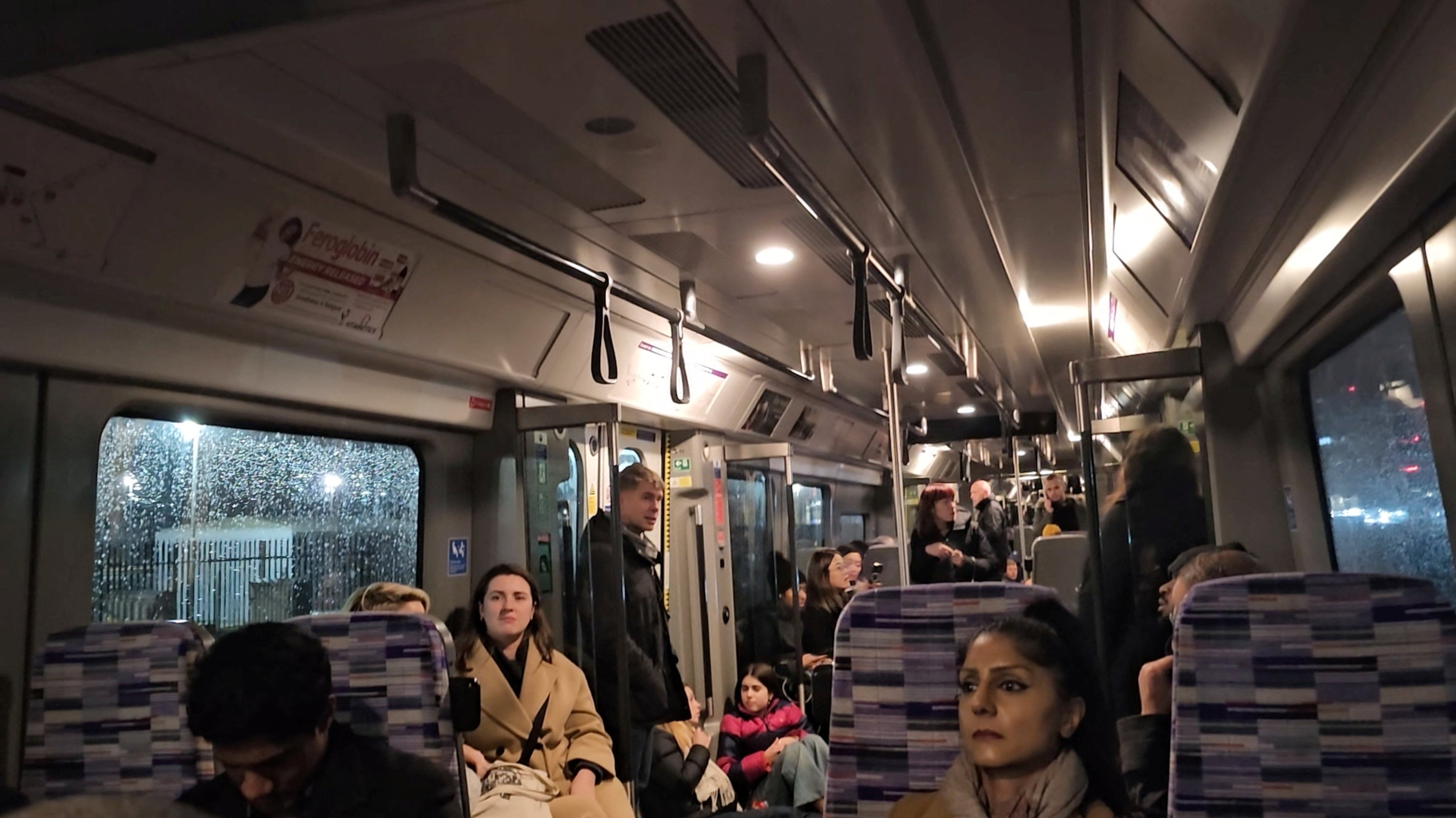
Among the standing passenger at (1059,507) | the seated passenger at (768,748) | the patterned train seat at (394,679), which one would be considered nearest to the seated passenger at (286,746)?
the patterned train seat at (394,679)

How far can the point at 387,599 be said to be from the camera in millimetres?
3785

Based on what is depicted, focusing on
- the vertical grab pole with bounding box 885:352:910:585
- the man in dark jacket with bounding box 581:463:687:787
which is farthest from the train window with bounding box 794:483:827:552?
the vertical grab pole with bounding box 885:352:910:585

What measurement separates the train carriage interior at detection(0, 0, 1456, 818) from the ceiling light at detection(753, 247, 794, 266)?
14 centimetres

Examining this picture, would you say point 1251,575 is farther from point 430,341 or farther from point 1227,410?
point 430,341

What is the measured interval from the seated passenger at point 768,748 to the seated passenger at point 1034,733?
3.09 meters

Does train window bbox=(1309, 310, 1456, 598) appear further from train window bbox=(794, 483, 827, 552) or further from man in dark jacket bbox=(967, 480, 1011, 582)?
train window bbox=(794, 483, 827, 552)

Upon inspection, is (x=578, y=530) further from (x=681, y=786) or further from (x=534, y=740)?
(x=534, y=740)

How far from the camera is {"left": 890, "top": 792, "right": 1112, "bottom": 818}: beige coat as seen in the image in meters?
1.97

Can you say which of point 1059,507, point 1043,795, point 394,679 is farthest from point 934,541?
point 1043,795

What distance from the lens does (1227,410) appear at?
430 centimetres

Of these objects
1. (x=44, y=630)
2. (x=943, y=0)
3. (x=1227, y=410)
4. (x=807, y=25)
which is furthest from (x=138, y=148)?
(x=1227, y=410)

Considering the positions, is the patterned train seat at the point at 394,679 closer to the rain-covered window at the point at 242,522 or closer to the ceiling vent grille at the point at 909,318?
the rain-covered window at the point at 242,522

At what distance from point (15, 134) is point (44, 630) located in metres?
1.40

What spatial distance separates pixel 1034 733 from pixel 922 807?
11.6 inches
